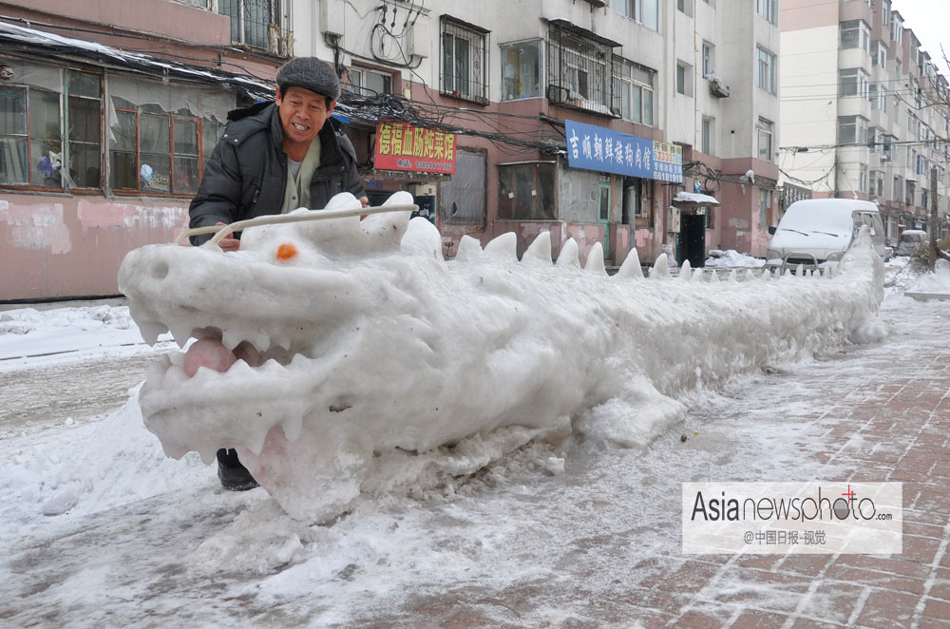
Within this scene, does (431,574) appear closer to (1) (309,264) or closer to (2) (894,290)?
(1) (309,264)

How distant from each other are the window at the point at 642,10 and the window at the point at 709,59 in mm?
4672

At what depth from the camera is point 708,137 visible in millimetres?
29094

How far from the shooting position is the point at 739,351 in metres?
5.16

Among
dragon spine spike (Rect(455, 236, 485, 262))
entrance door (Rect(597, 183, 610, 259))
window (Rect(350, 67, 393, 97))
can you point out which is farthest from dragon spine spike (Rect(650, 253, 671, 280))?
entrance door (Rect(597, 183, 610, 259))

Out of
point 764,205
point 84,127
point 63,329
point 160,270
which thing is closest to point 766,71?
point 764,205

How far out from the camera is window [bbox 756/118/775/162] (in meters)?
30.3

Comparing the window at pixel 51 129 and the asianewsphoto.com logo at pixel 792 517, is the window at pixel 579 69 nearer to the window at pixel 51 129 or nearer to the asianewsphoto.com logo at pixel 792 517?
the window at pixel 51 129

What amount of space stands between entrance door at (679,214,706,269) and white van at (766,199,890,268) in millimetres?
11978

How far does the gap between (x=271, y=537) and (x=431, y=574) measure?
0.55 metres

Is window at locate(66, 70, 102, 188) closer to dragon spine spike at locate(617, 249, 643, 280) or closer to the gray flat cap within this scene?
dragon spine spike at locate(617, 249, 643, 280)

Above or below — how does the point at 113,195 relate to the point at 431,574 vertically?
above

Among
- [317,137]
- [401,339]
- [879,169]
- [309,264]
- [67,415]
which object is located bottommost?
[67,415]

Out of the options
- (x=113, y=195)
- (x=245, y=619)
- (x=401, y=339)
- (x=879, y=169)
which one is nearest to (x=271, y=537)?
(x=245, y=619)

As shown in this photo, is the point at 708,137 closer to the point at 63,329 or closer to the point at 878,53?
the point at 878,53
